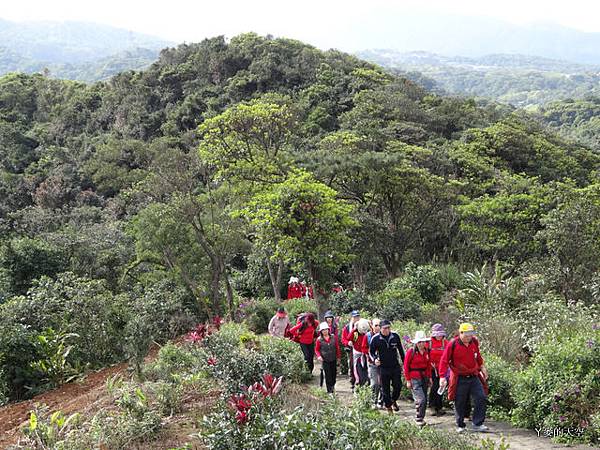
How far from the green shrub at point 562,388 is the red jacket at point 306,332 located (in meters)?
3.15

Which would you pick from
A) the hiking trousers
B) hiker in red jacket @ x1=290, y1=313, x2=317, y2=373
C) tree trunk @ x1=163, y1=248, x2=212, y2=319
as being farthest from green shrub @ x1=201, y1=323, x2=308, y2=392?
tree trunk @ x1=163, y1=248, x2=212, y2=319

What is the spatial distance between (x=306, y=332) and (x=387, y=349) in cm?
205

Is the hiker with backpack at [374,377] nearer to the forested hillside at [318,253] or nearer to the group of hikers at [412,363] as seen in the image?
the group of hikers at [412,363]

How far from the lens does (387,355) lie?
22.3ft

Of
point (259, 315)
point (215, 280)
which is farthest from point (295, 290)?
point (215, 280)

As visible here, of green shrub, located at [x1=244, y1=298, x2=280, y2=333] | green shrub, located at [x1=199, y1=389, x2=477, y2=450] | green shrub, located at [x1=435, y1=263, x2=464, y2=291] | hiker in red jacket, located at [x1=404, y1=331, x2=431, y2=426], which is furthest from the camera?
green shrub, located at [x1=435, y1=263, x2=464, y2=291]

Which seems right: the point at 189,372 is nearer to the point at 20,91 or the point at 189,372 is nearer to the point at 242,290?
the point at 242,290

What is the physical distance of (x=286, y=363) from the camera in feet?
26.0

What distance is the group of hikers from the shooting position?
6129mm

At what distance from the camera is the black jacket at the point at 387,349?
680 centimetres

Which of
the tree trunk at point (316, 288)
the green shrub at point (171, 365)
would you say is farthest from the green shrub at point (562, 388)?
the tree trunk at point (316, 288)

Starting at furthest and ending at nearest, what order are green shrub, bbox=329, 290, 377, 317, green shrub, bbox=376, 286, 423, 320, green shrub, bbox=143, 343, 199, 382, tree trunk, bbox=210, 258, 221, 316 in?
tree trunk, bbox=210, 258, 221, 316 → green shrub, bbox=329, 290, 377, 317 → green shrub, bbox=376, 286, 423, 320 → green shrub, bbox=143, 343, 199, 382

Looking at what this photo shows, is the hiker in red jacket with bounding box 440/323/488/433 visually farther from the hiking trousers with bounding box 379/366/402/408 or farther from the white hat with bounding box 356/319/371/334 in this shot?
the white hat with bounding box 356/319/371/334

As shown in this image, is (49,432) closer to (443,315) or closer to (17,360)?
(17,360)
